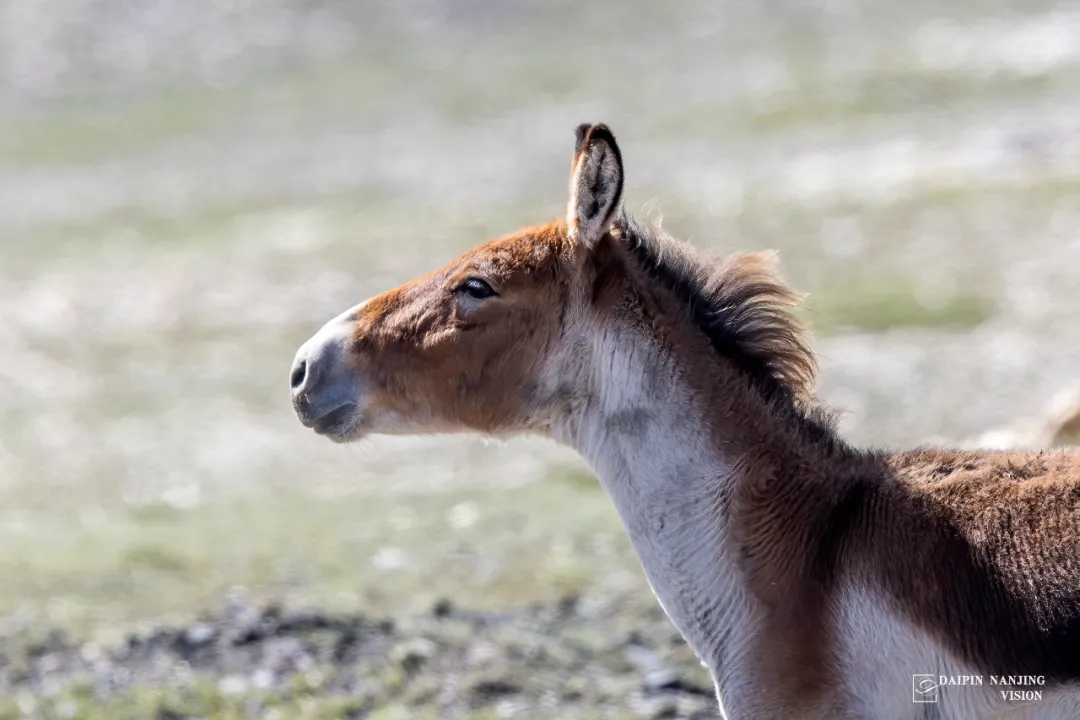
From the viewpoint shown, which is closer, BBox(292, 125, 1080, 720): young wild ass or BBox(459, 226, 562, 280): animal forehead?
BBox(292, 125, 1080, 720): young wild ass

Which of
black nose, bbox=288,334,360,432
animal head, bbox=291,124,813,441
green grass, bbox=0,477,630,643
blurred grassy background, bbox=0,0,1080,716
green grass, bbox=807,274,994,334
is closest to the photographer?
animal head, bbox=291,124,813,441

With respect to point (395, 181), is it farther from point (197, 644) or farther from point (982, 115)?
point (197, 644)

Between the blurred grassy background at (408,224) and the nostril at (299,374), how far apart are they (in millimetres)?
834

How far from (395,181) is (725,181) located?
6177 mm

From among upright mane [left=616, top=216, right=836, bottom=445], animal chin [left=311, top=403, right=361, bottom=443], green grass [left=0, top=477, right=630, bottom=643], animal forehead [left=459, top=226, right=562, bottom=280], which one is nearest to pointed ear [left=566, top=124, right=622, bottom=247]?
animal forehead [left=459, top=226, right=562, bottom=280]

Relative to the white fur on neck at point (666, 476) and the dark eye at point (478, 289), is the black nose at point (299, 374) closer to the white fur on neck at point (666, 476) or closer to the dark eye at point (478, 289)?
the dark eye at point (478, 289)

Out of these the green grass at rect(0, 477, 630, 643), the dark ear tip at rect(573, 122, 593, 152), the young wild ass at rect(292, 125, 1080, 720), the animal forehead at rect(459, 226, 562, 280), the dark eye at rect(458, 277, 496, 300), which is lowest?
the young wild ass at rect(292, 125, 1080, 720)

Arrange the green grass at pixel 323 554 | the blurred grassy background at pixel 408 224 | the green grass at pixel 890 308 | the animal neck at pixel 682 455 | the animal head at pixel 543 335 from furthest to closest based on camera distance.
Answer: the green grass at pixel 890 308
the blurred grassy background at pixel 408 224
the green grass at pixel 323 554
the animal head at pixel 543 335
the animal neck at pixel 682 455

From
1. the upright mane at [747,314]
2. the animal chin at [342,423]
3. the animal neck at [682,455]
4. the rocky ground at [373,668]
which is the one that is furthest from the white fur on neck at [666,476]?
the rocky ground at [373,668]

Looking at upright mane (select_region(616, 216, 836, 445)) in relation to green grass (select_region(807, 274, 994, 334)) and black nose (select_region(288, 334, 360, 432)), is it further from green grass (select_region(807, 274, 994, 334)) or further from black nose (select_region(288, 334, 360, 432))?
green grass (select_region(807, 274, 994, 334))

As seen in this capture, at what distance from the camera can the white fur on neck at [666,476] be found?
4914mm

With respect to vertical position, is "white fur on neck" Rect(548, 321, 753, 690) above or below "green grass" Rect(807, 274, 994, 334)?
below

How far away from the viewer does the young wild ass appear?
14.5 feet

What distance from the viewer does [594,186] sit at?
16.2 ft
